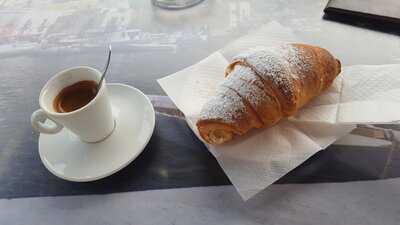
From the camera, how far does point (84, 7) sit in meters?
0.89

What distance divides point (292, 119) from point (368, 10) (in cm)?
33

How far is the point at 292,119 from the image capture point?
54cm

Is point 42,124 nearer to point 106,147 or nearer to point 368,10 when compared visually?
point 106,147

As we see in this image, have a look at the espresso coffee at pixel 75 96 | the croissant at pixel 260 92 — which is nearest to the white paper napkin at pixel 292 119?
the croissant at pixel 260 92

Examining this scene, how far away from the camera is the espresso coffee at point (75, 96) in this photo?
1.74 ft

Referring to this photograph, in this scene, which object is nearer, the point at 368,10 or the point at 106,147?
the point at 106,147

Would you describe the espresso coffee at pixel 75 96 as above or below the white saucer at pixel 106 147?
above

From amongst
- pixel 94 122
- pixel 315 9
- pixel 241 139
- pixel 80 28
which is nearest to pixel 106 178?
pixel 94 122

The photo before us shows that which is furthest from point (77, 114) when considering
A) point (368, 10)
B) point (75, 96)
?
point (368, 10)

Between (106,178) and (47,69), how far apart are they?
32 centimetres

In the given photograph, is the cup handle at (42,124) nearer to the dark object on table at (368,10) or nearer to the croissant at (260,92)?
the croissant at (260,92)

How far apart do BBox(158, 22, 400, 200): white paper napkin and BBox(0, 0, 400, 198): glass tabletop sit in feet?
0.09

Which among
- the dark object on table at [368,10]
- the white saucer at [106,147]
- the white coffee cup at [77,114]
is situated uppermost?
the dark object on table at [368,10]

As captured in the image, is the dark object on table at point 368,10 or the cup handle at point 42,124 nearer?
the cup handle at point 42,124
